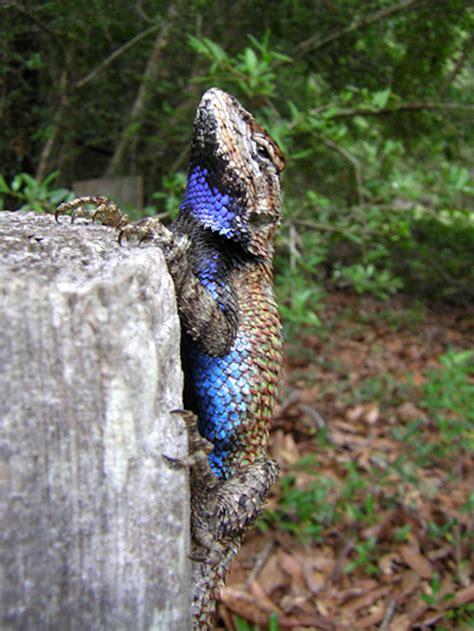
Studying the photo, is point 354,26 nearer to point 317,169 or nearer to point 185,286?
point 317,169

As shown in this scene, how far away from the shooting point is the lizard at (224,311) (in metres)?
1.50

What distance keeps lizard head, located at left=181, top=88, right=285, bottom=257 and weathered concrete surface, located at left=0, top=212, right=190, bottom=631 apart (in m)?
0.61

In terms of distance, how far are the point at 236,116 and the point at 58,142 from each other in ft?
6.61

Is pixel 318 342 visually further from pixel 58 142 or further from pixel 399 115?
pixel 58 142

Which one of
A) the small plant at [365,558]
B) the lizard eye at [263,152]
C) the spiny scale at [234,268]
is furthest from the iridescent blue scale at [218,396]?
the small plant at [365,558]

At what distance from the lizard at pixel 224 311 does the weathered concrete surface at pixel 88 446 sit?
24 centimetres

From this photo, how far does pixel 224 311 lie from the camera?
1636mm

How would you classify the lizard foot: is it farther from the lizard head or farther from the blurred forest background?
the blurred forest background

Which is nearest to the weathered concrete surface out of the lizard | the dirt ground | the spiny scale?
the lizard

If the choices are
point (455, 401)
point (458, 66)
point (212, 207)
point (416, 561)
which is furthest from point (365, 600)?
point (458, 66)

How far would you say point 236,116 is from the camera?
72.6 inches

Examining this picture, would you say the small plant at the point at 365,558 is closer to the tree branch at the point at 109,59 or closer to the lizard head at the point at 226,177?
the lizard head at the point at 226,177

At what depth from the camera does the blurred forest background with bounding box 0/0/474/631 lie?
3.28m

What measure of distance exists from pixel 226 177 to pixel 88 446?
0.91 metres
